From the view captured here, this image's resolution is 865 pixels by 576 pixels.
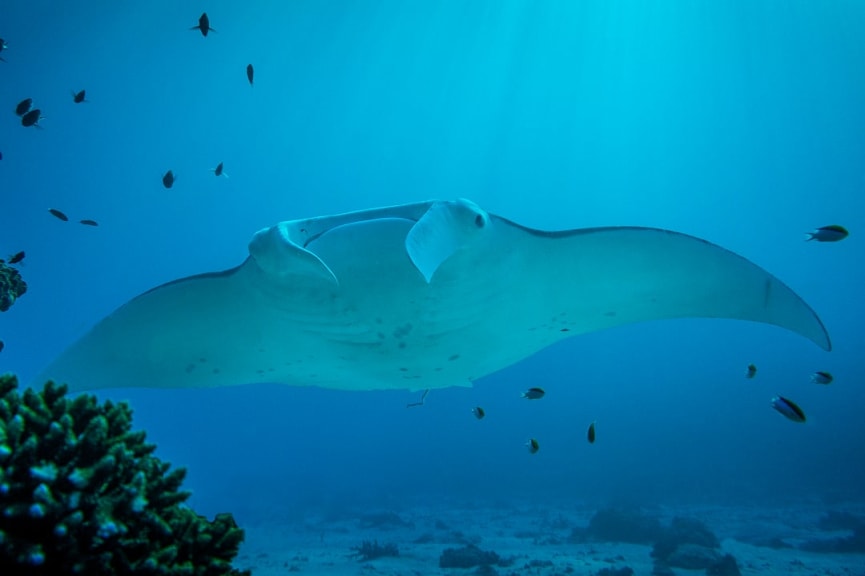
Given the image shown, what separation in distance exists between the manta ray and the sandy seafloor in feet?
25.4

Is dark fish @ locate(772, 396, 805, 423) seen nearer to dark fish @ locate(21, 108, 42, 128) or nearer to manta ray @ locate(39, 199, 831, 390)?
manta ray @ locate(39, 199, 831, 390)

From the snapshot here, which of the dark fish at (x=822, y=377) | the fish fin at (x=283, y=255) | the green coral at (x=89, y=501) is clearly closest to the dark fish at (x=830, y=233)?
the dark fish at (x=822, y=377)

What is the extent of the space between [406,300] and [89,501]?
207 centimetres

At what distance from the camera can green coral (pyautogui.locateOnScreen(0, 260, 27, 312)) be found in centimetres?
672

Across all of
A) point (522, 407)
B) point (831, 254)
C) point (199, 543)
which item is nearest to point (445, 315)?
point (199, 543)

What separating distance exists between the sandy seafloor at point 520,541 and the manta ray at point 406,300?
773cm

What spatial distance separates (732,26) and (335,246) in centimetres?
3323

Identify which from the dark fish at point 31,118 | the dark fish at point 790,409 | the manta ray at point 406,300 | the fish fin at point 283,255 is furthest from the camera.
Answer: the dark fish at point 31,118

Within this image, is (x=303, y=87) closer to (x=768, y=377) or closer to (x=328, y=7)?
(x=328, y=7)

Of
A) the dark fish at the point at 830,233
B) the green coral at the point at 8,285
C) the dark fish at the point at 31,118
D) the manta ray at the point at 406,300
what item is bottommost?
the manta ray at the point at 406,300

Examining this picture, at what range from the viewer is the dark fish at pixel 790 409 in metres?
5.06

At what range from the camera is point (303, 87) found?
29.9 m

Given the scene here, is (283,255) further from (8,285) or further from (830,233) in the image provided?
(830,233)

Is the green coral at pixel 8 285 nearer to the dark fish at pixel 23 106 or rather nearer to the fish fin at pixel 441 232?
the dark fish at pixel 23 106
